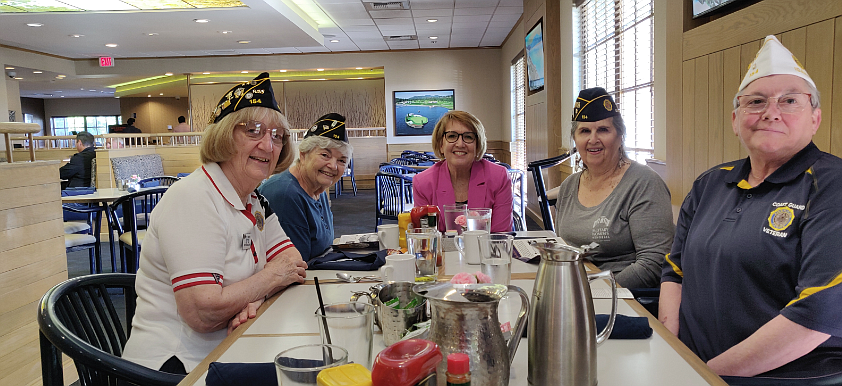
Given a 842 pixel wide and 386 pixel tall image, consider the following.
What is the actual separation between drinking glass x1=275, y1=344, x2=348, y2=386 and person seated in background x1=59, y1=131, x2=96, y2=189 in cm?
845

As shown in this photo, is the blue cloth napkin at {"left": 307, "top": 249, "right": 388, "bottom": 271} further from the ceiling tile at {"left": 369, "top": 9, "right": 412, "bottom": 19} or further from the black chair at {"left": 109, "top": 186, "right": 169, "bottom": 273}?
the ceiling tile at {"left": 369, "top": 9, "right": 412, "bottom": 19}

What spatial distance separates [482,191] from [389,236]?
1043 millimetres

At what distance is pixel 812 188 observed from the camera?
1.36m

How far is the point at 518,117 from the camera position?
1060 cm

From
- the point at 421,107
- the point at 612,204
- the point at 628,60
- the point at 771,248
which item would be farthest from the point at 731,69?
the point at 421,107

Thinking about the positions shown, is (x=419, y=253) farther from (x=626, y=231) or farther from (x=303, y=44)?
(x=303, y=44)

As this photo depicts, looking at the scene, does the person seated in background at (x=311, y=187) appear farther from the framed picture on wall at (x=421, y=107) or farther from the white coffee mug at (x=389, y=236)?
the framed picture on wall at (x=421, y=107)

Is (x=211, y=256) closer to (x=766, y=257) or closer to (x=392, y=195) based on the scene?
(x=766, y=257)

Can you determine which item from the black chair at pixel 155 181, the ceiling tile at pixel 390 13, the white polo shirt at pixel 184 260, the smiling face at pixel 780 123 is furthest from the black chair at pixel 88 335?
the ceiling tile at pixel 390 13

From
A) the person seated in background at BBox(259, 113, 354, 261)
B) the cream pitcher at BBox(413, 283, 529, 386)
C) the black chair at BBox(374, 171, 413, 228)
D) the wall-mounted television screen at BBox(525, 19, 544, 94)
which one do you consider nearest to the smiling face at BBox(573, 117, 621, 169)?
the person seated in background at BBox(259, 113, 354, 261)

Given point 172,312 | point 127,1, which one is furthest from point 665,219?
point 127,1

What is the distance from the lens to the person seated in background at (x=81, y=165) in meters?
7.87

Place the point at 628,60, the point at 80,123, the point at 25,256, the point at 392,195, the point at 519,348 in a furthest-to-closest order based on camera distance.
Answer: the point at 80,123 → the point at 392,195 → the point at 628,60 → the point at 25,256 → the point at 519,348

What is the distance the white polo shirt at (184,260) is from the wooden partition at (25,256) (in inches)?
74.8
